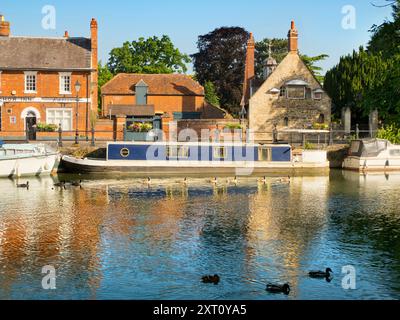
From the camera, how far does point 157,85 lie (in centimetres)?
6631

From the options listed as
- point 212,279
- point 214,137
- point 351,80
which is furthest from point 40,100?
point 212,279

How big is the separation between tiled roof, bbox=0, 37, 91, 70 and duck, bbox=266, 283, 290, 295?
140 feet

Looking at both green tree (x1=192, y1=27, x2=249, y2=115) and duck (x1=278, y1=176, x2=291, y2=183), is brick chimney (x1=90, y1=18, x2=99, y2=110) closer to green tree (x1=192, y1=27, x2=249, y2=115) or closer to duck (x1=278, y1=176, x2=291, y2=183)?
duck (x1=278, y1=176, x2=291, y2=183)

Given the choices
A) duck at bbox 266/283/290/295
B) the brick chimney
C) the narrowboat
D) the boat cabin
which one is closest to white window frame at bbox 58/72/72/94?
the brick chimney

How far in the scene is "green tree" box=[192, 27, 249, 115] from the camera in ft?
264

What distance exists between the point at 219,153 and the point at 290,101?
17402 millimetres

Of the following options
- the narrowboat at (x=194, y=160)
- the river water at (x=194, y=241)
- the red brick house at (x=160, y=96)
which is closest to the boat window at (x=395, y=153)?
the narrowboat at (x=194, y=160)

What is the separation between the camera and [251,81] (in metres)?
67.9

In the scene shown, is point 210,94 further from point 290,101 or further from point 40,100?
point 40,100

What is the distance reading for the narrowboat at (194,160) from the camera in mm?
45500

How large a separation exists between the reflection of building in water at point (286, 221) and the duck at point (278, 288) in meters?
0.94

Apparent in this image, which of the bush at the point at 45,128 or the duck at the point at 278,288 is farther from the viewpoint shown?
the bush at the point at 45,128

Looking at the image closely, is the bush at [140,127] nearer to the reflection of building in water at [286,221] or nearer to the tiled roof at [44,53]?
the tiled roof at [44,53]
